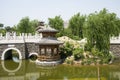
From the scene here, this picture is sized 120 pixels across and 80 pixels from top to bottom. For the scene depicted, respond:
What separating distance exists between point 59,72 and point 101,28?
29.5ft

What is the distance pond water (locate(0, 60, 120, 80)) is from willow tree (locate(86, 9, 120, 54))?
3371 millimetres

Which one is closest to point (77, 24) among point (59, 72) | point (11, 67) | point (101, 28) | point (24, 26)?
point (24, 26)

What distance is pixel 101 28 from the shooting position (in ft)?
92.2

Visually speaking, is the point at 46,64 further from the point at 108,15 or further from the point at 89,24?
the point at 108,15

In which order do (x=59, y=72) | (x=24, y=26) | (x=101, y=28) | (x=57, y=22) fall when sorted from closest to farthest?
1. (x=59, y=72)
2. (x=101, y=28)
3. (x=57, y=22)
4. (x=24, y=26)

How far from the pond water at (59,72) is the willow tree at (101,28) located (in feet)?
11.1

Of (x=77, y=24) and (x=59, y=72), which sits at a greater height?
(x=77, y=24)

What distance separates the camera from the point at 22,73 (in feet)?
81.9

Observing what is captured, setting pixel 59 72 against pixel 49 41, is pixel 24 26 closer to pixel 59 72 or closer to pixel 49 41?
pixel 49 41

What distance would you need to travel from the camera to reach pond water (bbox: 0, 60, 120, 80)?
71.5 feet

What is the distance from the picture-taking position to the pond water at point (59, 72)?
71.5ft

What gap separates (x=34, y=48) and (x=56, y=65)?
7800 millimetres

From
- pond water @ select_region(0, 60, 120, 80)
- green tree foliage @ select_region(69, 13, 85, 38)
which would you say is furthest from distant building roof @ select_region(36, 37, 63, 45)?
green tree foliage @ select_region(69, 13, 85, 38)

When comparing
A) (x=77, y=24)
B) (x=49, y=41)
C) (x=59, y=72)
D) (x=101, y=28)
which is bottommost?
(x=59, y=72)
